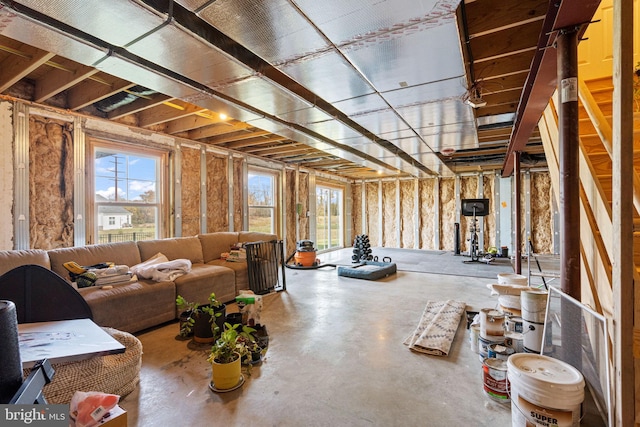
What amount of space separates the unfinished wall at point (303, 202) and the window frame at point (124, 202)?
3734mm

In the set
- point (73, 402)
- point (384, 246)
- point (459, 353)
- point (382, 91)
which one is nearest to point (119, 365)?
point (73, 402)

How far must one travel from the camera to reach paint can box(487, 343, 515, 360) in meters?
2.16

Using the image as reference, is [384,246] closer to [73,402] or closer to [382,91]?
[382,91]

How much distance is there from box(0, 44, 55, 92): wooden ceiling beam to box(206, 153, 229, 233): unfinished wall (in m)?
2.86

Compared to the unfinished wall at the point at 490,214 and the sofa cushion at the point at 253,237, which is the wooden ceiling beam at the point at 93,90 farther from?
the unfinished wall at the point at 490,214

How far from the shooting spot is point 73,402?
4.50 feet

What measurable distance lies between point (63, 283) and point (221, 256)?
2650 mm

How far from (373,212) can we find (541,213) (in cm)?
485

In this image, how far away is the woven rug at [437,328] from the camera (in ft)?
8.57

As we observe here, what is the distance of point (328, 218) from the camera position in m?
9.85

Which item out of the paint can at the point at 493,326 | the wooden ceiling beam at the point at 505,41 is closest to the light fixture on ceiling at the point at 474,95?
the wooden ceiling beam at the point at 505,41

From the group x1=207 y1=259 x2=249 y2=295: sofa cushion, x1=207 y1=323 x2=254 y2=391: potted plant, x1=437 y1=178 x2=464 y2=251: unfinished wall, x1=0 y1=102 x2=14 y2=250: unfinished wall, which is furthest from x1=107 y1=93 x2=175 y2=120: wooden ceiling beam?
x1=437 y1=178 x2=464 y2=251: unfinished wall

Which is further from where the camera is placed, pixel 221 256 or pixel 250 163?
pixel 250 163

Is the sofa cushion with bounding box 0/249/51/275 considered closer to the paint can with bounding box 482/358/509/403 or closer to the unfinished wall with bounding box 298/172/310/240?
the paint can with bounding box 482/358/509/403
